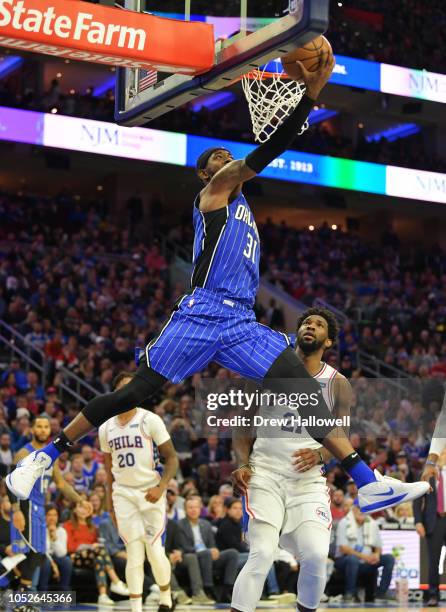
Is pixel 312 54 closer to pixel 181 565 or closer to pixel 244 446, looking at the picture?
pixel 244 446

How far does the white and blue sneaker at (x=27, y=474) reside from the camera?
639 centimetres

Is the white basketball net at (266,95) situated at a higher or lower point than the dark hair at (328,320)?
higher

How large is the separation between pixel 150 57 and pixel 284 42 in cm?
113

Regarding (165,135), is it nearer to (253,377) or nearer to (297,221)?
(297,221)

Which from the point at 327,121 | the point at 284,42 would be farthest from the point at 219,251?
the point at 327,121

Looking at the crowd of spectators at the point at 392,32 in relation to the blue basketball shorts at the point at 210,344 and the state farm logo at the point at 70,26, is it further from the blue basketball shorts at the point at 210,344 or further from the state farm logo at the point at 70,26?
the blue basketball shorts at the point at 210,344

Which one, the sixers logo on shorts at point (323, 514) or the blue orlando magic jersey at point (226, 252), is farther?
the sixers logo on shorts at point (323, 514)

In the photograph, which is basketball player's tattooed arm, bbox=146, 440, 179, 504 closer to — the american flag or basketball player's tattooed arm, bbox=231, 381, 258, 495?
basketball player's tattooed arm, bbox=231, 381, 258, 495

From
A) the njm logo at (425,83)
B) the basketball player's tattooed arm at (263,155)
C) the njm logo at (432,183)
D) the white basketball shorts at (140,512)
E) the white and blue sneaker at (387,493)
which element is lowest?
the white basketball shorts at (140,512)

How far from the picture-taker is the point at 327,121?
34.9 metres

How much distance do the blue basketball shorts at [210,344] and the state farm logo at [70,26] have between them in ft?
6.04

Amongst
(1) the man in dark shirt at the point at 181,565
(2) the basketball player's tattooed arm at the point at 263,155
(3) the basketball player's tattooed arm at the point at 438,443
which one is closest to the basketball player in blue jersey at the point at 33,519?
(1) the man in dark shirt at the point at 181,565

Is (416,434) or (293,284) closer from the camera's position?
(416,434)

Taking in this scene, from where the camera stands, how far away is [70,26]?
6.63 m
